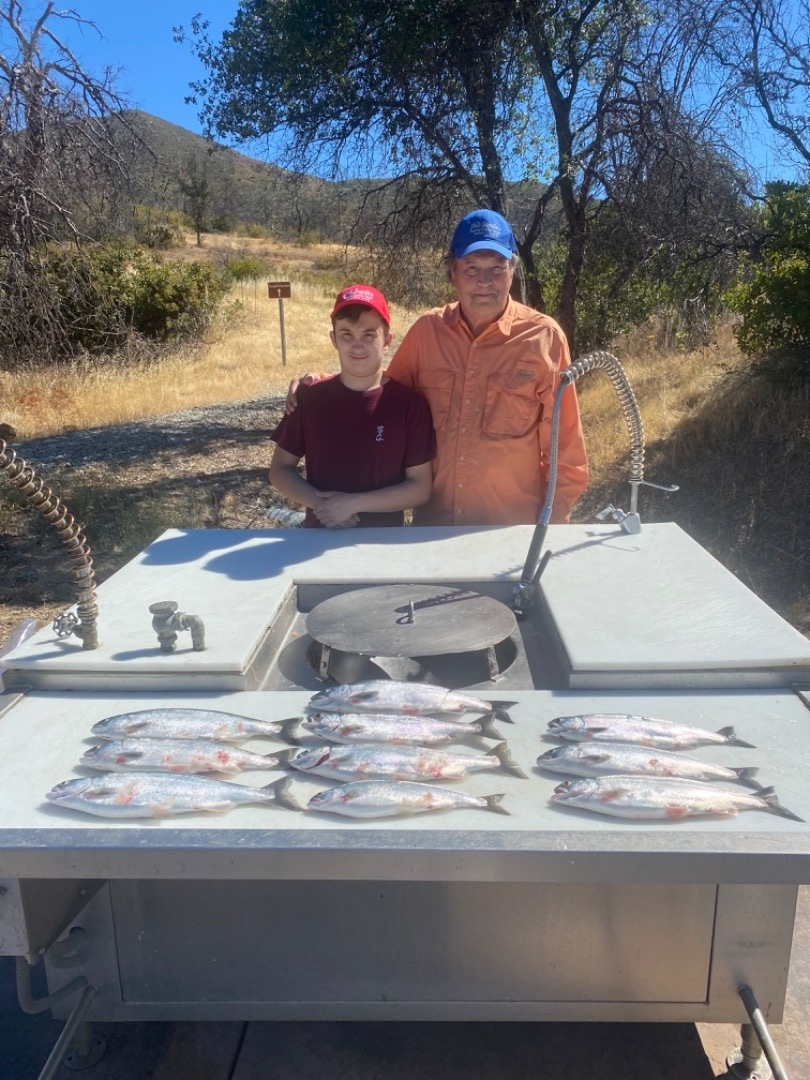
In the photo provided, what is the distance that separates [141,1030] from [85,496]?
6.37m

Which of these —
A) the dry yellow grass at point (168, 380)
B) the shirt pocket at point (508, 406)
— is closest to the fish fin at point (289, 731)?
the shirt pocket at point (508, 406)

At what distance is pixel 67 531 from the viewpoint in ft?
6.66

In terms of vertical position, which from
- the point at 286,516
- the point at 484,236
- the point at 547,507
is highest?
the point at 484,236

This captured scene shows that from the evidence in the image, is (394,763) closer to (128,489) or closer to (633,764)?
(633,764)

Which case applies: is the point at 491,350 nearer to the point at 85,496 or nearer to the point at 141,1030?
the point at 141,1030

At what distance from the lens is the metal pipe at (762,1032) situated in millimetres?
1778

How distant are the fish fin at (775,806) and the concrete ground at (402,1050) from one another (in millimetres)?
1106

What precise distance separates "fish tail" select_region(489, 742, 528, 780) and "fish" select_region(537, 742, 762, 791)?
44 mm

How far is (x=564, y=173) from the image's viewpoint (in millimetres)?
8062

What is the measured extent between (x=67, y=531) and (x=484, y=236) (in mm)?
1906

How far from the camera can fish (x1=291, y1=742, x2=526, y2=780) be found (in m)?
1.67

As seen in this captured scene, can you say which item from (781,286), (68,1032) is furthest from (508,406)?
(781,286)

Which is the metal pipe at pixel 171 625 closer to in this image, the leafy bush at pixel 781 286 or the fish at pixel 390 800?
the fish at pixel 390 800

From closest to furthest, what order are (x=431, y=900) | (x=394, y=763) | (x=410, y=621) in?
(x=394, y=763) → (x=431, y=900) → (x=410, y=621)
